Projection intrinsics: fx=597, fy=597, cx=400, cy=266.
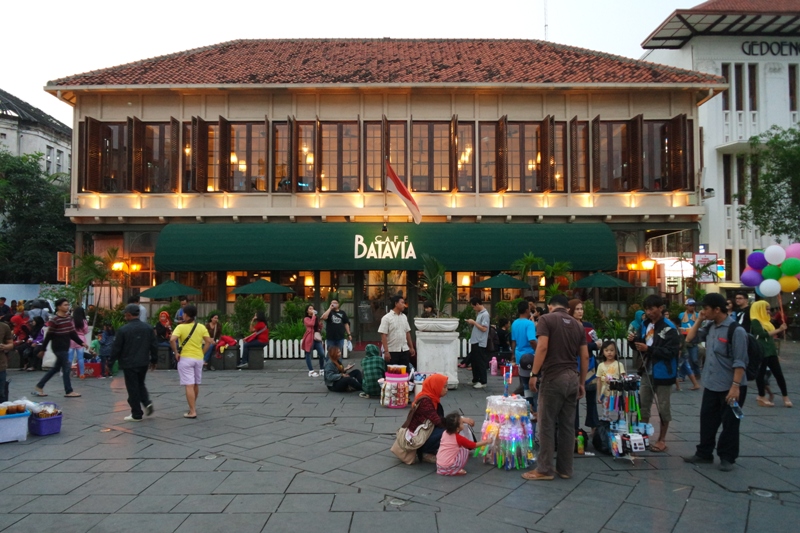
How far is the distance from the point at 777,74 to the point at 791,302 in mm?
10701

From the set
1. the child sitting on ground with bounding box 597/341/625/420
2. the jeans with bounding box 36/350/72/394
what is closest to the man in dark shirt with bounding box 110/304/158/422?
the jeans with bounding box 36/350/72/394

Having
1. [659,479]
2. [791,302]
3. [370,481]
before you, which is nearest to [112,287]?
[370,481]

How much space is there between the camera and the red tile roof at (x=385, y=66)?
67.4 feet

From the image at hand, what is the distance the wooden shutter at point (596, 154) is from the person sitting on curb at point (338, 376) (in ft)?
41.4

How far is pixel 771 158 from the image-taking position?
2075cm

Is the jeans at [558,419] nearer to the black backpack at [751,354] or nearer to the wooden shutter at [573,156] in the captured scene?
the black backpack at [751,354]

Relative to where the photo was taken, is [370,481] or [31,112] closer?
[370,481]

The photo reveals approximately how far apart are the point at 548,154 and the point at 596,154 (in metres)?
1.65

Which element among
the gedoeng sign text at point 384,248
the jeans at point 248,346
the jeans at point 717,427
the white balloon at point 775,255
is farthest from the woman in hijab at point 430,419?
Result: the gedoeng sign text at point 384,248

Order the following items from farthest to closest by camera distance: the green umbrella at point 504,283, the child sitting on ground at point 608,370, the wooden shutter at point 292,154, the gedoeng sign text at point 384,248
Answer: the wooden shutter at point 292,154 < the gedoeng sign text at point 384,248 < the green umbrella at point 504,283 < the child sitting on ground at point 608,370

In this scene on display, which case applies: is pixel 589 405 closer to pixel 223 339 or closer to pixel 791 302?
pixel 223 339

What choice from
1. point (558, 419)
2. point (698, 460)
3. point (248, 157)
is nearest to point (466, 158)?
point (248, 157)

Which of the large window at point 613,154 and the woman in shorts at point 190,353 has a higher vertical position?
the large window at point 613,154

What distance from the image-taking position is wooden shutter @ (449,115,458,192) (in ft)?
66.6
